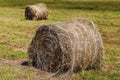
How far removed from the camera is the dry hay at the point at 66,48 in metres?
11.8

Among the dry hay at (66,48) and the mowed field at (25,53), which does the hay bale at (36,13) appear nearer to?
the mowed field at (25,53)

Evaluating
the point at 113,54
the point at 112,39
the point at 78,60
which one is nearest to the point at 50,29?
the point at 78,60

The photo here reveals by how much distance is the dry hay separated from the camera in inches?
466

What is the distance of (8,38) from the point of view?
763 inches

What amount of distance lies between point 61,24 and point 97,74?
1.92 m

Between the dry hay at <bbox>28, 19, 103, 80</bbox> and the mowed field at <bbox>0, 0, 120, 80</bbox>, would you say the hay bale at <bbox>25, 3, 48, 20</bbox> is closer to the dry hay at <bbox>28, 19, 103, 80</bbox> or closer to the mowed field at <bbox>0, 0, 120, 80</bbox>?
the mowed field at <bbox>0, 0, 120, 80</bbox>

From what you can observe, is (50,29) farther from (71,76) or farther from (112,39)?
(112,39)

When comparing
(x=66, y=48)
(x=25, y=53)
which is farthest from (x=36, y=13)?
(x=66, y=48)

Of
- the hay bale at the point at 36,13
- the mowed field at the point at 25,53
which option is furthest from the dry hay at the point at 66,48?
the hay bale at the point at 36,13

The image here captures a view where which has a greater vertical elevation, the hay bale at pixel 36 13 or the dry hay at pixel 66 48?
the dry hay at pixel 66 48

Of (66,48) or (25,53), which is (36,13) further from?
(66,48)

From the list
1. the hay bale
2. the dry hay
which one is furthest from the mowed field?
the hay bale

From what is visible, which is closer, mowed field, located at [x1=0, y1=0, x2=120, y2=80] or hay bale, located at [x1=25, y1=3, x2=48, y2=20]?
mowed field, located at [x1=0, y1=0, x2=120, y2=80]

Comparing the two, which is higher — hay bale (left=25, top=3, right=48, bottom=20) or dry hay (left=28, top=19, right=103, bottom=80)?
dry hay (left=28, top=19, right=103, bottom=80)
